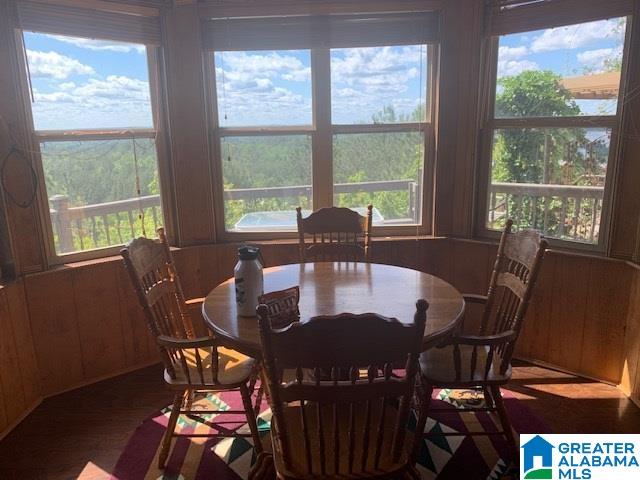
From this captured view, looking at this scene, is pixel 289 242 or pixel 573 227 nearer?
pixel 573 227

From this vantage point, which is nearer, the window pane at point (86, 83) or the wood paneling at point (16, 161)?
the wood paneling at point (16, 161)

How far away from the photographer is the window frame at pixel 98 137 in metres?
2.50

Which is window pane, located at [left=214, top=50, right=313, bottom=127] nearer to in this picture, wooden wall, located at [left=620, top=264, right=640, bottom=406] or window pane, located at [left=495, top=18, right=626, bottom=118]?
window pane, located at [left=495, top=18, right=626, bottom=118]

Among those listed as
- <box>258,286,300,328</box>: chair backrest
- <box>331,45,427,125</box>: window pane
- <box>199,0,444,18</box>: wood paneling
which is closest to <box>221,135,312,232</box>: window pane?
<box>331,45,427,125</box>: window pane

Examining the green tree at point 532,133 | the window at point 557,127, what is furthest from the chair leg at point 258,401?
the green tree at point 532,133

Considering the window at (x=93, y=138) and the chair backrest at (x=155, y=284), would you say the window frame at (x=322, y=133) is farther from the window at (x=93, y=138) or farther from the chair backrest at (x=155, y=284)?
the chair backrest at (x=155, y=284)

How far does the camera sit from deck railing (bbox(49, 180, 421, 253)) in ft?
8.91

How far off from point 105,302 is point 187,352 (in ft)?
2.39

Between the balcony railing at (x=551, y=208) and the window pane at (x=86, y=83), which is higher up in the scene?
the window pane at (x=86, y=83)

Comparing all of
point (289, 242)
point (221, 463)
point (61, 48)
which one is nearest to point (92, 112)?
point (61, 48)

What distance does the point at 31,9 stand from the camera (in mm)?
2402

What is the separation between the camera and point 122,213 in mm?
2889

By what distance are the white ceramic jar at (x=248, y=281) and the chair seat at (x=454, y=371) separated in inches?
29.1

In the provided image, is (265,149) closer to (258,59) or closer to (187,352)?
(258,59)
